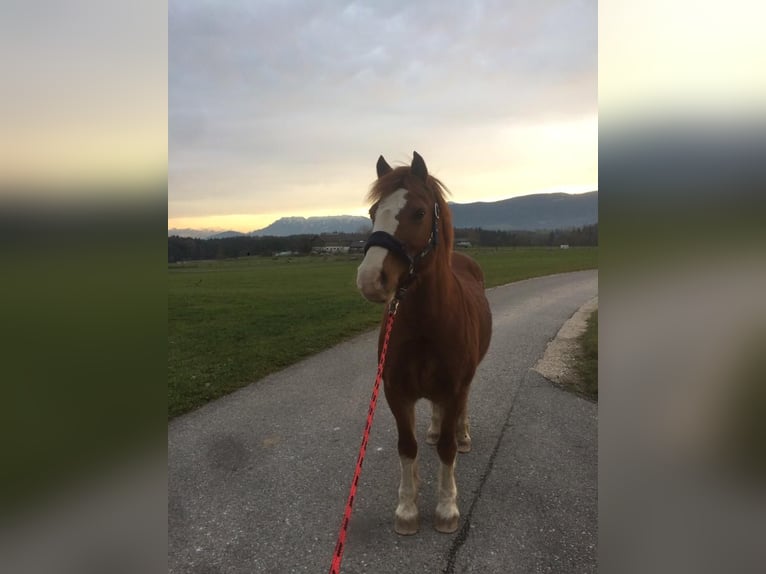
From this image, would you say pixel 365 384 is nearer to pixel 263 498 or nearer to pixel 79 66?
pixel 263 498

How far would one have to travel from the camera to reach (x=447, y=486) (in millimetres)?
3684

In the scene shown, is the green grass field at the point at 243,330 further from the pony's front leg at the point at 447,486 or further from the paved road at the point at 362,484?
the pony's front leg at the point at 447,486

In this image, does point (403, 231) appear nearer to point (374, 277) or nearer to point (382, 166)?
point (374, 277)

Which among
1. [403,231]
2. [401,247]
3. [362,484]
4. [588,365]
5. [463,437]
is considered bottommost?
[362,484]

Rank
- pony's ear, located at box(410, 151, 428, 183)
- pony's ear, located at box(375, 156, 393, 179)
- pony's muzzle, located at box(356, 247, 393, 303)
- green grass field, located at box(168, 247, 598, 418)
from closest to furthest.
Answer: pony's muzzle, located at box(356, 247, 393, 303)
pony's ear, located at box(410, 151, 428, 183)
pony's ear, located at box(375, 156, 393, 179)
green grass field, located at box(168, 247, 598, 418)

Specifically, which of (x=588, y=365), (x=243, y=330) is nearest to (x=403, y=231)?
(x=588, y=365)

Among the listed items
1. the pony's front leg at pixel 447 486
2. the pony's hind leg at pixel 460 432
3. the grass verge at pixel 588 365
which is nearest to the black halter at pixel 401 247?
the pony's front leg at pixel 447 486

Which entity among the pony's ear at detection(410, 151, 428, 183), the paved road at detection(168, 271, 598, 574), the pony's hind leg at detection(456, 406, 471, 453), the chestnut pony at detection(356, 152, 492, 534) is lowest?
the paved road at detection(168, 271, 598, 574)

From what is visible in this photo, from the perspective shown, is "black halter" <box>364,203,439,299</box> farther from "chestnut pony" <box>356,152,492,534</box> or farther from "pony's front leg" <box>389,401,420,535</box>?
"pony's front leg" <box>389,401,420,535</box>

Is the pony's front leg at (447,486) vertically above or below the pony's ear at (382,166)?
below

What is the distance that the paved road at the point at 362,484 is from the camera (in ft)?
10.6

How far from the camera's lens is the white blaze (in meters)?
2.63

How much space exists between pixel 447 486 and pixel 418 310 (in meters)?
1.57

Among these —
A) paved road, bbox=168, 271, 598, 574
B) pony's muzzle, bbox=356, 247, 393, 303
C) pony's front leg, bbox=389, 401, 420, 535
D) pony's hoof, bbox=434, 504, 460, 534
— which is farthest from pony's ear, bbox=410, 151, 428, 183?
paved road, bbox=168, 271, 598, 574
